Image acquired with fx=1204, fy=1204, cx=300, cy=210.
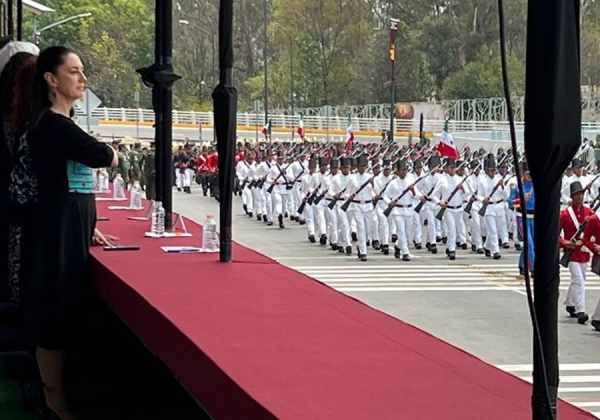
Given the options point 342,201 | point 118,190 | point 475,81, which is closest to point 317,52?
point 475,81

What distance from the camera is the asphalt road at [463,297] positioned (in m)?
11.3

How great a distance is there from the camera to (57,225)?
5219mm

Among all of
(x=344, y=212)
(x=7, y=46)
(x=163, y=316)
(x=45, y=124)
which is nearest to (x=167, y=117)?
(x=7, y=46)

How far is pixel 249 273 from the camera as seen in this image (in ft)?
17.6

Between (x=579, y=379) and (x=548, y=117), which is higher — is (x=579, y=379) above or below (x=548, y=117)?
below

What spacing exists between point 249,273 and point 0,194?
1.61 metres

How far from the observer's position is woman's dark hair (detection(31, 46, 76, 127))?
531 cm

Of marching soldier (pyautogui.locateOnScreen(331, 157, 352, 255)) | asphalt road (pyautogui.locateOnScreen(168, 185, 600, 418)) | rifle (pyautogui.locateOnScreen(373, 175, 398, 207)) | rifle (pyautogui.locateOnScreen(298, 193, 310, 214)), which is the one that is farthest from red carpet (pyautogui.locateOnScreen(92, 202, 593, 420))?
rifle (pyautogui.locateOnScreen(298, 193, 310, 214))

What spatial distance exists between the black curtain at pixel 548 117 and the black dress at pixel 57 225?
2.99 metres

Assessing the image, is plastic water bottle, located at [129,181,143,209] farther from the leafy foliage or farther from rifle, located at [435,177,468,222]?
the leafy foliage

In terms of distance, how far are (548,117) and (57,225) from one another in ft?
10.4

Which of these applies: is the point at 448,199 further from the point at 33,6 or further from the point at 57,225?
the point at 57,225

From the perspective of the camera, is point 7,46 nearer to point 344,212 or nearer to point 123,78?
point 344,212

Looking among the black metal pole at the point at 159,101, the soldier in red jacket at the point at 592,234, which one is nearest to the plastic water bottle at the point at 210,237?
the black metal pole at the point at 159,101
